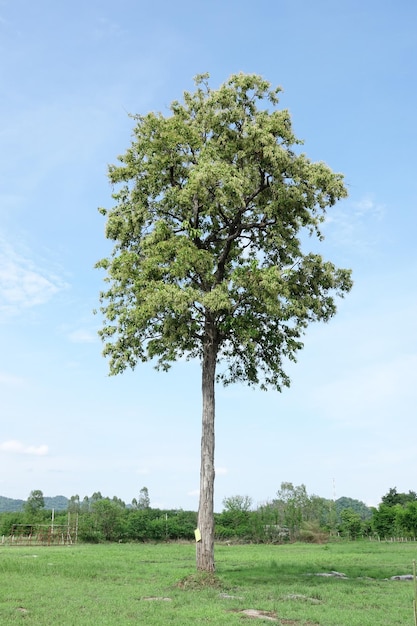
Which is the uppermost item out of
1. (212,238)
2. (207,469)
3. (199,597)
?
(212,238)

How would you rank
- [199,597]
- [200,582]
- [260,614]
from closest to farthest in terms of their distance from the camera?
[260,614] < [199,597] < [200,582]

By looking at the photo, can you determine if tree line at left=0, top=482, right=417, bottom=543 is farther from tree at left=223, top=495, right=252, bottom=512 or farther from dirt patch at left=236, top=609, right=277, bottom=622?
dirt patch at left=236, top=609, right=277, bottom=622

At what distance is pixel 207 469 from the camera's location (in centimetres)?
2147

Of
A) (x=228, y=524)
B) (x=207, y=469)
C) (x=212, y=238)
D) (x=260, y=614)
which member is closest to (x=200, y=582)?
(x=207, y=469)

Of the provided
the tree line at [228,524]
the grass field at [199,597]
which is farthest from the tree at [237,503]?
the grass field at [199,597]

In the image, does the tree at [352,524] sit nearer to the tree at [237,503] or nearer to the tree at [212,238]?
the tree at [237,503]

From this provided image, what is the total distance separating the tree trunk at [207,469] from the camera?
68.3ft

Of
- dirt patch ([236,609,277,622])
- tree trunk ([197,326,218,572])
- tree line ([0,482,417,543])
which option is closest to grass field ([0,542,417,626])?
dirt patch ([236,609,277,622])

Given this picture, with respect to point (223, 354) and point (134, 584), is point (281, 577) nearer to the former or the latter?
point (134, 584)

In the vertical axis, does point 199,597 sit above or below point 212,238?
below

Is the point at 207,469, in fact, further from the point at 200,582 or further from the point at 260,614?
the point at 260,614

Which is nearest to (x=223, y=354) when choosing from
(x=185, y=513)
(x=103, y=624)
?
(x=103, y=624)

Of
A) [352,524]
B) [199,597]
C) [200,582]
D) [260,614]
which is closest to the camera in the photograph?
[260,614]

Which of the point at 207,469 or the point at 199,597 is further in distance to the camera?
the point at 207,469
